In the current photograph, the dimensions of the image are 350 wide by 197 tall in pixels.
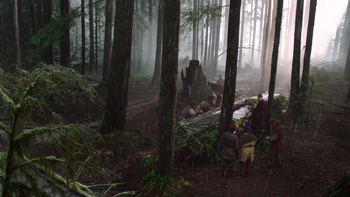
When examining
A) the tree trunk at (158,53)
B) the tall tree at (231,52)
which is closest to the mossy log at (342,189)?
the tall tree at (231,52)

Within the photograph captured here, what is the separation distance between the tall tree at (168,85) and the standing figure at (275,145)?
3516 millimetres

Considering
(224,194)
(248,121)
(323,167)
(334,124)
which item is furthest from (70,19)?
(334,124)

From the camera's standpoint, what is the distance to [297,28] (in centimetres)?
1093

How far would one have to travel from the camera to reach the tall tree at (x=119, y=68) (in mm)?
8914

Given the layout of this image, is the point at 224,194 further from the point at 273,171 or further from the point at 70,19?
the point at 70,19

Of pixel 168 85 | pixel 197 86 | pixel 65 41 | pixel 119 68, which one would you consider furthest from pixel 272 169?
pixel 65 41

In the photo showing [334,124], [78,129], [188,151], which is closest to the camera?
[78,129]

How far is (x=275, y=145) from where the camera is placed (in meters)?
7.19

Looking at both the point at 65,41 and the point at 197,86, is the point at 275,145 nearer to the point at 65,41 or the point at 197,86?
the point at 197,86

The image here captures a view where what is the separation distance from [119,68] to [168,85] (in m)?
3.97

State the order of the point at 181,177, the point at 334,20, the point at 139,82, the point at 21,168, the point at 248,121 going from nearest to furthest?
the point at 21,168 → the point at 181,177 → the point at 248,121 → the point at 139,82 → the point at 334,20

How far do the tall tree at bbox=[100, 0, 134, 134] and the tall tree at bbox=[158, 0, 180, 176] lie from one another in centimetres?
370

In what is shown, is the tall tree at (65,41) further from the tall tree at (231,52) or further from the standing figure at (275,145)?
the standing figure at (275,145)

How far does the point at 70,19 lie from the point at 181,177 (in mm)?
10974
